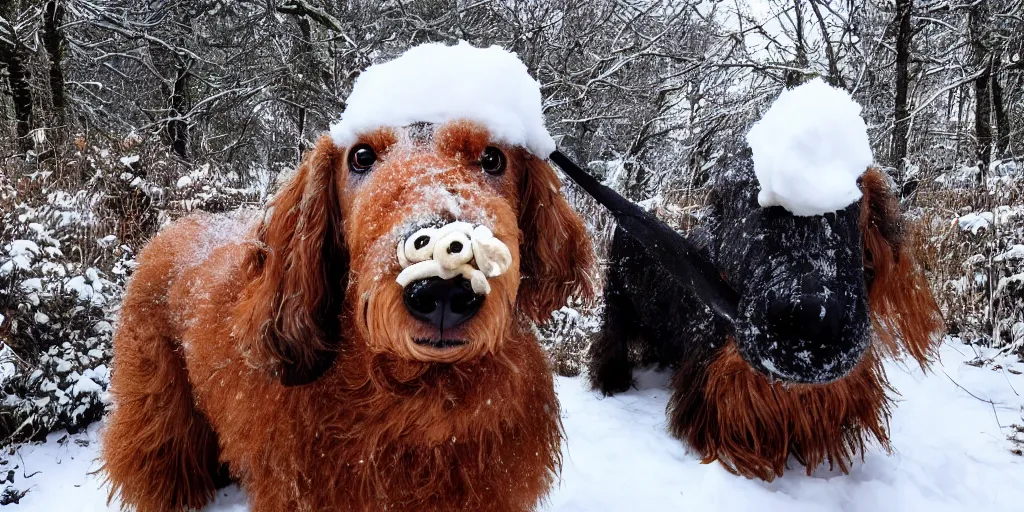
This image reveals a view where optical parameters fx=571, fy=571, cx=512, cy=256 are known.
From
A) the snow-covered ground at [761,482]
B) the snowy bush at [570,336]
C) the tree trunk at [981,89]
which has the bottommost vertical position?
the snow-covered ground at [761,482]

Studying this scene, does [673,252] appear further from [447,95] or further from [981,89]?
[981,89]

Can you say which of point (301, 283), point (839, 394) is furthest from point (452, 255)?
point (839, 394)

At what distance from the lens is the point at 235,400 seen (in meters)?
1.69

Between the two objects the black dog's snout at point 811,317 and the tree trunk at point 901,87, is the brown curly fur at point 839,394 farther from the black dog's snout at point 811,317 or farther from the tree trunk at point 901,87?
the tree trunk at point 901,87

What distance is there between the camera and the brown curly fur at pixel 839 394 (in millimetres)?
2293

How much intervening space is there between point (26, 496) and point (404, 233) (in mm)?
2910

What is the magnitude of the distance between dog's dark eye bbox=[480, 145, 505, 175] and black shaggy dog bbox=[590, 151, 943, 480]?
1.07 m

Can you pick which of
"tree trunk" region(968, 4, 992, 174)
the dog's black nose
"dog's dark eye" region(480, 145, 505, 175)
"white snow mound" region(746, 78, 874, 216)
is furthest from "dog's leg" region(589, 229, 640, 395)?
"tree trunk" region(968, 4, 992, 174)

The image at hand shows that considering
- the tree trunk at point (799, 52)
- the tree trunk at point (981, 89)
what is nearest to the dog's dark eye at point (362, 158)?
the tree trunk at point (981, 89)

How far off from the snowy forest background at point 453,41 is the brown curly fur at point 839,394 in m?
0.80

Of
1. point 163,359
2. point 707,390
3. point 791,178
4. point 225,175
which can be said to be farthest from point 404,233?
point 225,175

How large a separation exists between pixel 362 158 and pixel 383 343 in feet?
1.69

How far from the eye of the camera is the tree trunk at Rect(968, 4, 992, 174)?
547cm

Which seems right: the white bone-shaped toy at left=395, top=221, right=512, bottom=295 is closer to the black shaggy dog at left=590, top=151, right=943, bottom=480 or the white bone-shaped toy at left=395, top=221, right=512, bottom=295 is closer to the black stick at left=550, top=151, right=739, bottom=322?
the black stick at left=550, top=151, right=739, bottom=322
